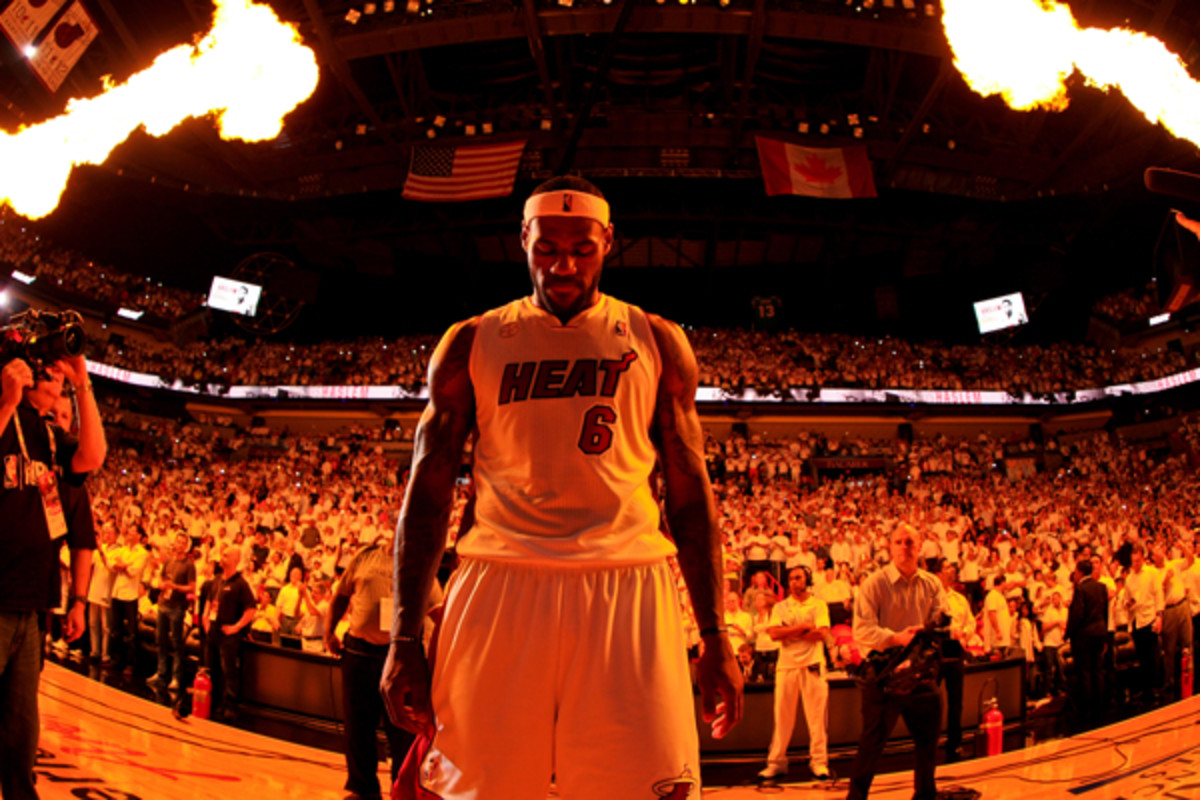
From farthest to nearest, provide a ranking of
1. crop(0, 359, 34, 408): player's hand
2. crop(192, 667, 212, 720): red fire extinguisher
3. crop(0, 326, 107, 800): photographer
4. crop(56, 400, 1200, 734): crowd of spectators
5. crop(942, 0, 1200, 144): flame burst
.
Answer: crop(942, 0, 1200, 144): flame burst, crop(56, 400, 1200, 734): crowd of spectators, crop(192, 667, 212, 720): red fire extinguisher, crop(0, 359, 34, 408): player's hand, crop(0, 326, 107, 800): photographer

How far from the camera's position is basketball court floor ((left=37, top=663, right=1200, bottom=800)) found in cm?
530

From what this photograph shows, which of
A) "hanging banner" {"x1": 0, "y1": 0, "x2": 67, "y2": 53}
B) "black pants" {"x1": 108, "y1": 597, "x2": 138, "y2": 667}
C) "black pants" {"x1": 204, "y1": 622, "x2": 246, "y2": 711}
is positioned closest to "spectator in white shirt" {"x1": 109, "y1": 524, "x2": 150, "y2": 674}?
"black pants" {"x1": 108, "y1": 597, "x2": 138, "y2": 667}

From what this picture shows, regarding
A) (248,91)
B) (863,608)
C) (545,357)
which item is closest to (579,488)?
(545,357)

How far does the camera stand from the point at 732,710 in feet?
7.32

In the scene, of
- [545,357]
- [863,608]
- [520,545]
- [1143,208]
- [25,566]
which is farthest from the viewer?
[1143,208]

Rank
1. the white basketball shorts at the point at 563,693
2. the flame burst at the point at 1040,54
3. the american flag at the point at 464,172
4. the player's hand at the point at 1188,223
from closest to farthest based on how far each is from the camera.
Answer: the white basketball shorts at the point at 563,693 → the player's hand at the point at 1188,223 → the flame burst at the point at 1040,54 → the american flag at the point at 464,172

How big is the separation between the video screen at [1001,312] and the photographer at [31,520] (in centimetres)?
2997

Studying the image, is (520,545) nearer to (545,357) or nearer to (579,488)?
(579,488)

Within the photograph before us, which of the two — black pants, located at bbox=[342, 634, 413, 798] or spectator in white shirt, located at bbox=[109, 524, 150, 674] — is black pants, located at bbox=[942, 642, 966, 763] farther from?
spectator in white shirt, located at bbox=[109, 524, 150, 674]

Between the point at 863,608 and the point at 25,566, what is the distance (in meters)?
4.65

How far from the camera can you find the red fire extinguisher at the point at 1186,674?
377 inches

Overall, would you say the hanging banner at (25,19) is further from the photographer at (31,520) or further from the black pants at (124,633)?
the photographer at (31,520)

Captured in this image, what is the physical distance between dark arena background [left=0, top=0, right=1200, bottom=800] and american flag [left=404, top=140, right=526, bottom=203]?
12 centimetres

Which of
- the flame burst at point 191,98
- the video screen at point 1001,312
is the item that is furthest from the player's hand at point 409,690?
the video screen at point 1001,312
